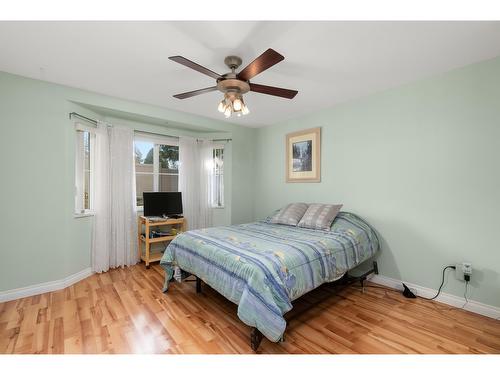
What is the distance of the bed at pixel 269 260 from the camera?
65.1 inches

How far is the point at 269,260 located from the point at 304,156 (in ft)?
7.68

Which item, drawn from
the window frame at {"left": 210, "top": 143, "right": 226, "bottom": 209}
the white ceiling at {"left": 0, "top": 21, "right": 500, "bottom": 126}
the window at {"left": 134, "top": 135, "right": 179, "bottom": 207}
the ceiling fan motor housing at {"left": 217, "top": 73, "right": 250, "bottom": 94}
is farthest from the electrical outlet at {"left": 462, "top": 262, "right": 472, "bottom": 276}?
the window at {"left": 134, "top": 135, "right": 179, "bottom": 207}

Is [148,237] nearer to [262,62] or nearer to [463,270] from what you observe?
[262,62]

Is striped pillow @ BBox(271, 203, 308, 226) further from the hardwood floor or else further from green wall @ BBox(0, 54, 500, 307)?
the hardwood floor

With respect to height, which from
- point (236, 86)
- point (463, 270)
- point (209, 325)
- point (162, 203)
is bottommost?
point (209, 325)

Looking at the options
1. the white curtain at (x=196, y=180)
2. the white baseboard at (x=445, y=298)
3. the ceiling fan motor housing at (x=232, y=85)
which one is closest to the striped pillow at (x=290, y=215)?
the white baseboard at (x=445, y=298)

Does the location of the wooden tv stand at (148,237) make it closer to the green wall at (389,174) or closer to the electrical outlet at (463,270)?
the green wall at (389,174)

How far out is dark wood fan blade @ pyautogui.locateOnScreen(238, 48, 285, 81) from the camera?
60.0 inches

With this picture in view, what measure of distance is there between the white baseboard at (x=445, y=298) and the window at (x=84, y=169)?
396 cm

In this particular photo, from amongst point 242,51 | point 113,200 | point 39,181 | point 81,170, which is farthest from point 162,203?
point 242,51

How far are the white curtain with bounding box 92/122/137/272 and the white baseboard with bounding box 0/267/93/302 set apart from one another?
310 mm

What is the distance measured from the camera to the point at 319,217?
292cm

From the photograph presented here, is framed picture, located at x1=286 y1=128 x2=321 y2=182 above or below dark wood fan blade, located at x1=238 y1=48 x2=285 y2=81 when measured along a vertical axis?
below

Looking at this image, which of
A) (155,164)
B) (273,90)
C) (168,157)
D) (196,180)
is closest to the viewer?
(273,90)
